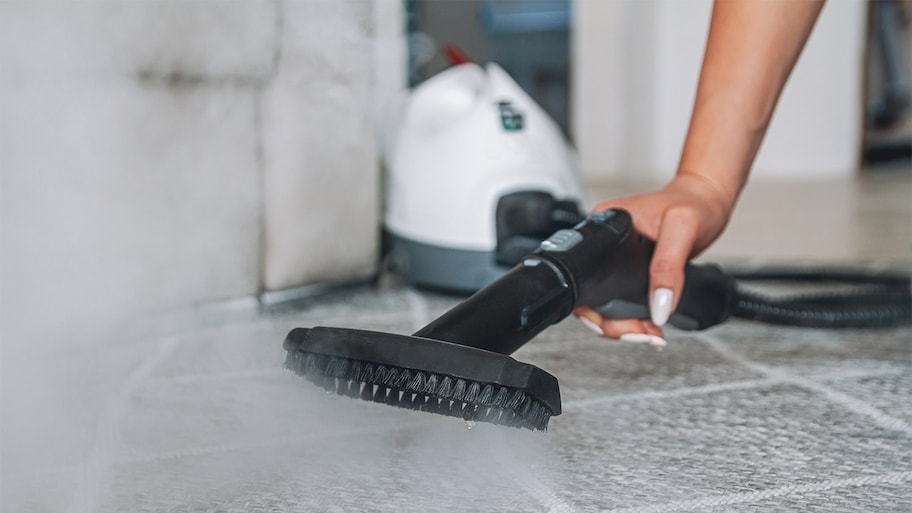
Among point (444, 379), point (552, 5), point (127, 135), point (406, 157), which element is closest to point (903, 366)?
point (444, 379)

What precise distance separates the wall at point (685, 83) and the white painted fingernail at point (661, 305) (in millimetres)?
2896

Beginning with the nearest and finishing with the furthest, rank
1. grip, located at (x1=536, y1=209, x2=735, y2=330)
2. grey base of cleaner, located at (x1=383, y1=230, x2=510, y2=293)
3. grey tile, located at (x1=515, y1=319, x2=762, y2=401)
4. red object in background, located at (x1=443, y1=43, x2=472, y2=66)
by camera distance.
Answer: grip, located at (x1=536, y1=209, x2=735, y2=330) → grey tile, located at (x1=515, y1=319, x2=762, y2=401) → grey base of cleaner, located at (x1=383, y1=230, x2=510, y2=293) → red object in background, located at (x1=443, y1=43, x2=472, y2=66)

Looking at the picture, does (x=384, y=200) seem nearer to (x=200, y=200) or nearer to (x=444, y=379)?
(x=200, y=200)

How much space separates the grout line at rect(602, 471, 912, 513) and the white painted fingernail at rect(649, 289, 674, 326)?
0.17 metres

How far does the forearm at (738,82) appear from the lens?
2.05ft

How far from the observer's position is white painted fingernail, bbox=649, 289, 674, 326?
23.8 inches

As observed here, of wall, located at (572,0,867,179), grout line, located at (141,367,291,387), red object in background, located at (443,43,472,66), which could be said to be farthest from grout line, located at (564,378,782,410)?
wall, located at (572,0,867,179)

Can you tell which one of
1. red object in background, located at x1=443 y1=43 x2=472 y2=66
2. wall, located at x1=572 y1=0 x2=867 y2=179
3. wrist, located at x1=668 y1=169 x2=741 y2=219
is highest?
red object in background, located at x1=443 y1=43 x2=472 y2=66

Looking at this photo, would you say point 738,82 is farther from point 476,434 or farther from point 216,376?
point 216,376

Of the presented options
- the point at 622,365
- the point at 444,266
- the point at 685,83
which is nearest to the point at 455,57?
the point at 444,266

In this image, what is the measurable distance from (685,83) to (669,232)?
3.24m

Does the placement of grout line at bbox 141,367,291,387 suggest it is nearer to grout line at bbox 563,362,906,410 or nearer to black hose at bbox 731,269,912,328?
grout line at bbox 563,362,906,410

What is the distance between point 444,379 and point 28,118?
50 centimetres

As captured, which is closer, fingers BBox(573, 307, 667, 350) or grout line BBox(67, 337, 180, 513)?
grout line BBox(67, 337, 180, 513)
